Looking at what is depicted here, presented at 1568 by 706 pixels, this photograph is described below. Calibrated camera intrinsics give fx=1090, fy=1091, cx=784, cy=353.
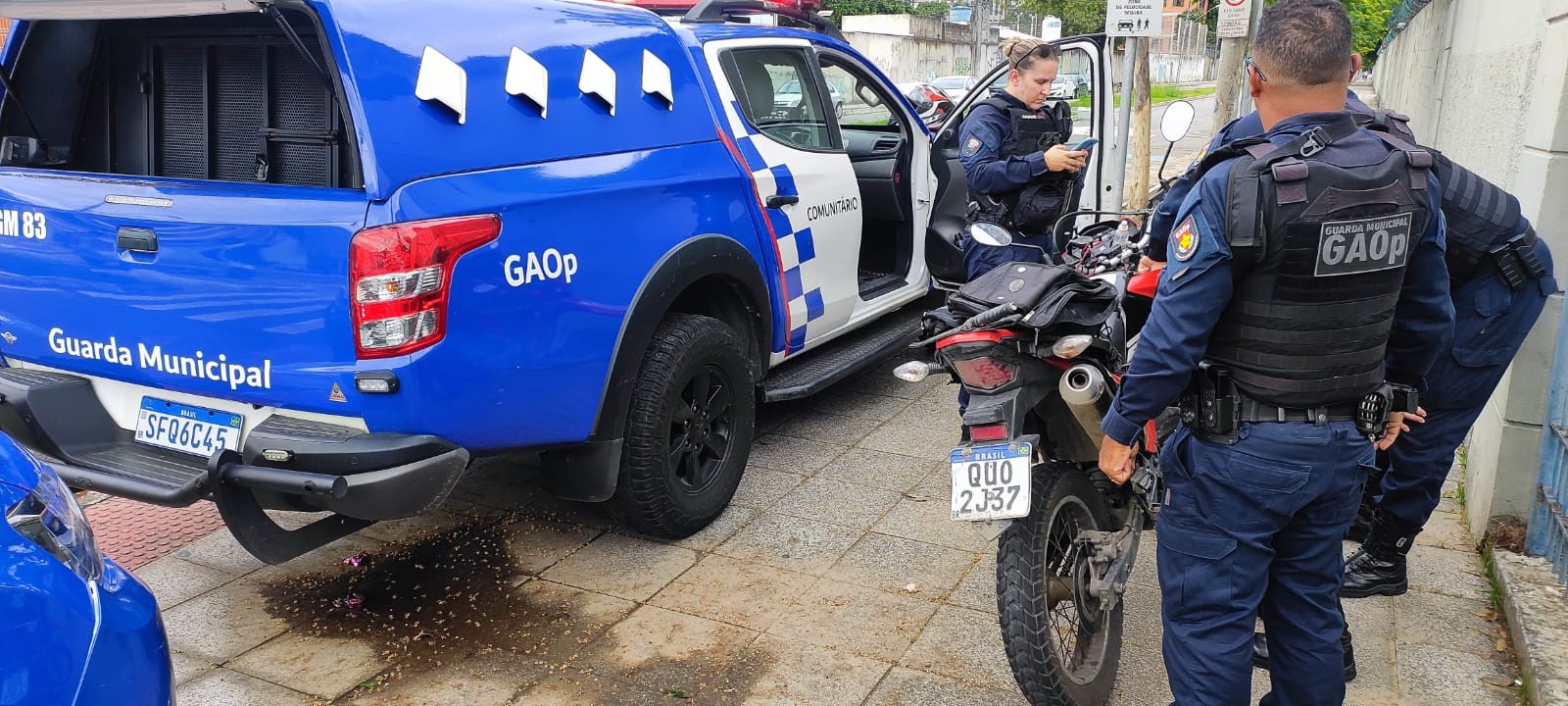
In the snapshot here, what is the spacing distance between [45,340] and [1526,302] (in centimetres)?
435

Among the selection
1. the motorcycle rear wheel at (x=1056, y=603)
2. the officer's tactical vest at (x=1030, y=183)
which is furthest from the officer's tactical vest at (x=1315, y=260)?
the officer's tactical vest at (x=1030, y=183)

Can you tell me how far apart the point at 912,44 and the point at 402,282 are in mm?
40431

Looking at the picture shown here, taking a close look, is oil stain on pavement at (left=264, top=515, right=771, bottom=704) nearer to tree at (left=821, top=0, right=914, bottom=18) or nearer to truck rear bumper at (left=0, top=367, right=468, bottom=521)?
truck rear bumper at (left=0, top=367, right=468, bottom=521)

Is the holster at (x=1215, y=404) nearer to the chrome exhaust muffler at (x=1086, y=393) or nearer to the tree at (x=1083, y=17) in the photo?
the chrome exhaust muffler at (x=1086, y=393)

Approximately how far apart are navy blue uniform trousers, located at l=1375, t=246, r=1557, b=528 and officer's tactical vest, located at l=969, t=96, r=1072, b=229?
187cm

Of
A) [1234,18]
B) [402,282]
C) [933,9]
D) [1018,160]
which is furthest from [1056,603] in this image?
[933,9]

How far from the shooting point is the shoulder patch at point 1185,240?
7.09 feet

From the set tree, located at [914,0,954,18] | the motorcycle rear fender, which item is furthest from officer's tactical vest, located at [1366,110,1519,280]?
tree, located at [914,0,954,18]

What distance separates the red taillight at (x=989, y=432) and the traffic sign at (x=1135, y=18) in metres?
5.51

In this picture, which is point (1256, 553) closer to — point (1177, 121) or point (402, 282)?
point (402, 282)

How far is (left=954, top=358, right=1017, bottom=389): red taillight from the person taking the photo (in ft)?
8.66

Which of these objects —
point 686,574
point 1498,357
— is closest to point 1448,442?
point 1498,357

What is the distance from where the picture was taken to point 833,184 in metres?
A: 4.83

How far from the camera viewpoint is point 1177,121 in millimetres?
4191
